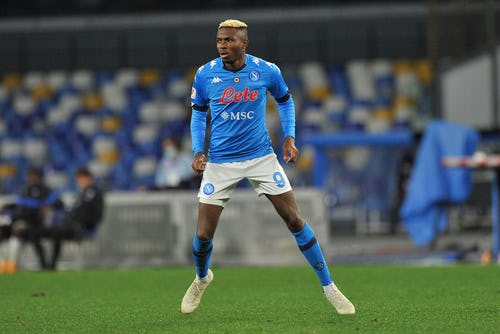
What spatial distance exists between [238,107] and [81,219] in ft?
32.5

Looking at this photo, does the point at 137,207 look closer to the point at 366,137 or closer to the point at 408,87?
the point at 366,137

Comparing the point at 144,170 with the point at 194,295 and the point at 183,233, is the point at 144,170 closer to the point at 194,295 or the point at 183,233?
the point at 183,233

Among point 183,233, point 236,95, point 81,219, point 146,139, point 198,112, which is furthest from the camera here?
point 146,139

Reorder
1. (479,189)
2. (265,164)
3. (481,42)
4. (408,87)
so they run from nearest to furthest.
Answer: (265,164) → (479,189) → (481,42) → (408,87)

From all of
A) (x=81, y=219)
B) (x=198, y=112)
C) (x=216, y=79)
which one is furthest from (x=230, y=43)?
(x=81, y=219)

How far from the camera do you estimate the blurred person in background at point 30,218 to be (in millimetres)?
18766

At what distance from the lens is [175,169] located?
2025 cm

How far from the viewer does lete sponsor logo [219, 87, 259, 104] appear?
9.22m

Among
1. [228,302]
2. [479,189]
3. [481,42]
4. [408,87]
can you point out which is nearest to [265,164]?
[228,302]

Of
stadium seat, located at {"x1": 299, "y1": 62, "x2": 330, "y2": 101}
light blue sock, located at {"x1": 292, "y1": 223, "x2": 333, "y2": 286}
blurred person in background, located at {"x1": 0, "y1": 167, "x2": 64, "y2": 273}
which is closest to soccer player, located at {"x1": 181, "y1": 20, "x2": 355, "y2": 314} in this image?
light blue sock, located at {"x1": 292, "y1": 223, "x2": 333, "y2": 286}

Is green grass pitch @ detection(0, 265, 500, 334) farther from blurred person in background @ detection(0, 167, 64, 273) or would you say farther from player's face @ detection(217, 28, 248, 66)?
blurred person in background @ detection(0, 167, 64, 273)

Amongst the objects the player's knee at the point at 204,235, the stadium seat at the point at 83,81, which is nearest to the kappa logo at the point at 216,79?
the player's knee at the point at 204,235

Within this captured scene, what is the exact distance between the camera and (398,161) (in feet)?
78.7

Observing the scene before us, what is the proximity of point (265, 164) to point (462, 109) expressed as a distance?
16.1m
